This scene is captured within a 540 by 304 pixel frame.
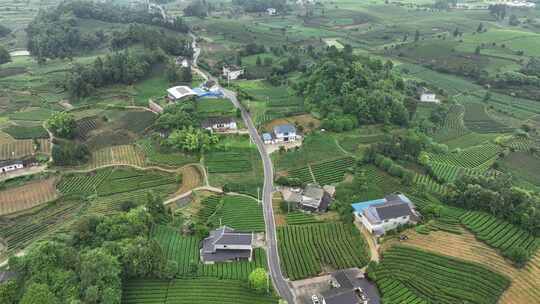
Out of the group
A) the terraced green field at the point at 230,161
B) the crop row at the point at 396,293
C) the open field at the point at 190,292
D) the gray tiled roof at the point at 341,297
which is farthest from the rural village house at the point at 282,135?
the gray tiled roof at the point at 341,297

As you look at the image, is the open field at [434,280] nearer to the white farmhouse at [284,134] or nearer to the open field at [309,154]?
the open field at [309,154]

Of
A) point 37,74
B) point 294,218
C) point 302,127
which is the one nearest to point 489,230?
point 294,218

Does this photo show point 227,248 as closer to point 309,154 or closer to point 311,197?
point 311,197

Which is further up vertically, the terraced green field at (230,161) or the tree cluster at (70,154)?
the tree cluster at (70,154)

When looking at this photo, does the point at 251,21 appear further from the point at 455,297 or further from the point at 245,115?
the point at 455,297

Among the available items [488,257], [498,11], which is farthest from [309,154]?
[498,11]
